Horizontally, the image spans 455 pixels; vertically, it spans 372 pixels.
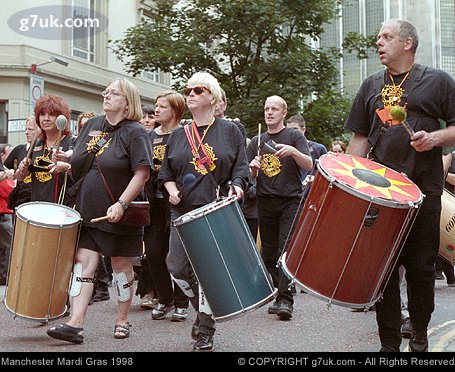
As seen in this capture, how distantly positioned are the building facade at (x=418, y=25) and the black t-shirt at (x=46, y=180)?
124 feet

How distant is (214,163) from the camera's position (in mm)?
5816

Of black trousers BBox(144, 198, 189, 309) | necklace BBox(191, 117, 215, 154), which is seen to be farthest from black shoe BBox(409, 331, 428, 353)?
black trousers BBox(144, 198, 189, 309)

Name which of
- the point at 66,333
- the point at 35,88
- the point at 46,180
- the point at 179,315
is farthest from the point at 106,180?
the point at 35,88

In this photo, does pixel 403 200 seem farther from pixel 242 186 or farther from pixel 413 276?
pixel 242 186

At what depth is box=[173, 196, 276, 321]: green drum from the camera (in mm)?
5078

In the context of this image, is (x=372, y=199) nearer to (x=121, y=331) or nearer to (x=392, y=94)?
(x=392, y=94)

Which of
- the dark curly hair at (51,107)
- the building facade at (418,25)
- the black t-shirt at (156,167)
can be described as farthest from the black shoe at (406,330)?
the building facade at (418,25)

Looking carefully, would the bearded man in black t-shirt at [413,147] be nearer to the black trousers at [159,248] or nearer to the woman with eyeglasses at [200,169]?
the woman with eyeglasses at [200,169]

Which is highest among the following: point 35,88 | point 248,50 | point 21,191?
point 248,50

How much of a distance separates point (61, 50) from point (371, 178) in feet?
78.1

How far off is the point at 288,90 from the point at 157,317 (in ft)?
42.5

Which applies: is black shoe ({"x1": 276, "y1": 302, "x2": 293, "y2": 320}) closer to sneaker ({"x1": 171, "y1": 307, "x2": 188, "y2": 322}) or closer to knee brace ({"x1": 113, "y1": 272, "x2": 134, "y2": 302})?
sneaker ({"x1": 171, "y1": 307, "x2": 188, "y2": 322})

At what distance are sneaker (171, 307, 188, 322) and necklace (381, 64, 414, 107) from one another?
9.99 feet

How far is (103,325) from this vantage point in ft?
23.0
